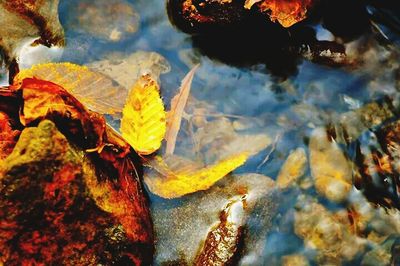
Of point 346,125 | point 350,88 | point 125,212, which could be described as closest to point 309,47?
point 350,88

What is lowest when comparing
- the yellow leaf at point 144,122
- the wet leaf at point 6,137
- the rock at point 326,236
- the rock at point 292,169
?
the rock at point 326,236

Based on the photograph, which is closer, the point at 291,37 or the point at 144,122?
the point at 144,122

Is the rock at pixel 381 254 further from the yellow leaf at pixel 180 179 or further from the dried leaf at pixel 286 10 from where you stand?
the dried leaf at pixel 286 10

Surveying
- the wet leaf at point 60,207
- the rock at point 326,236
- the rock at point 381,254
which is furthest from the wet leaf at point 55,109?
the rock at point 381,254

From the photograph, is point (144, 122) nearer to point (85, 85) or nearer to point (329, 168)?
point (85, 85)

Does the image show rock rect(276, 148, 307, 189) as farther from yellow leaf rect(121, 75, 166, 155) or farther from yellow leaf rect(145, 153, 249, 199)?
yellow leaf rect(121, 75, 166, 155)

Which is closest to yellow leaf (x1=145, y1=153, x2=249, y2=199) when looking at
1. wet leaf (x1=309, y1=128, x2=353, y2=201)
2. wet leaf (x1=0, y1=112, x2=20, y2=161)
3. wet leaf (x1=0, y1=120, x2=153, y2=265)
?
wet leaf (x1=0, y1=120, x2=153, y2=265)

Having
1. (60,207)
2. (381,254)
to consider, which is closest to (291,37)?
(381,254)
